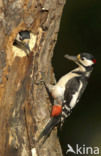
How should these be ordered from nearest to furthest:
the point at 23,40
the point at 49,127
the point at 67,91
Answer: the point at 23,40 → the point at 49,127 → the point at 67,91

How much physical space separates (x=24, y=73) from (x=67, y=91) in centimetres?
74

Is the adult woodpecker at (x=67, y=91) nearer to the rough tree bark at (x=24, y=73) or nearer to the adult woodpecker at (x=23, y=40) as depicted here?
the rough tree bark at (x=24, y=73)

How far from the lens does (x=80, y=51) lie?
5594 millimetres

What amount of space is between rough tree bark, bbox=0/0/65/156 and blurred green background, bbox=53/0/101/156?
6.57 feet

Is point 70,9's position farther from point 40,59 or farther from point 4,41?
point 4,41

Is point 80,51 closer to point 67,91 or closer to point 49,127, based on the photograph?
point 67,91

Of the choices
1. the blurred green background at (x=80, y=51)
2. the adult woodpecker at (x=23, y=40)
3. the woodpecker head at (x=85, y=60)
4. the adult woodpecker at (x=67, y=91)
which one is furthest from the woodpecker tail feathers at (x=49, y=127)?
the blurred green background at (x=80, y=51)

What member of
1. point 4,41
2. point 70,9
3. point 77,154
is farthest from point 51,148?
→ point 70,9

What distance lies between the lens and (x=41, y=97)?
3562 mm

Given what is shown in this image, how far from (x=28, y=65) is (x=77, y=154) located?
2831 millimetres

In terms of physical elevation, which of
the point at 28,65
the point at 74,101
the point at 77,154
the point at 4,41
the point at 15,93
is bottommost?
the point at 77,154

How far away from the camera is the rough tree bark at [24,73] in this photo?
3127 mm

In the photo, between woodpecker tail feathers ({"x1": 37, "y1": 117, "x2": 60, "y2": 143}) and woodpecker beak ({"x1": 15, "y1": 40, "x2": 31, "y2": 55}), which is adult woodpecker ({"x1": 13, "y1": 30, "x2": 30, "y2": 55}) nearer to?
woodpecker beak ({"x1": 15, "y1": 40, "x2": 31, "y2": 55})

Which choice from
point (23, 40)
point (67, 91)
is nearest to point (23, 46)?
point (23, 40)
